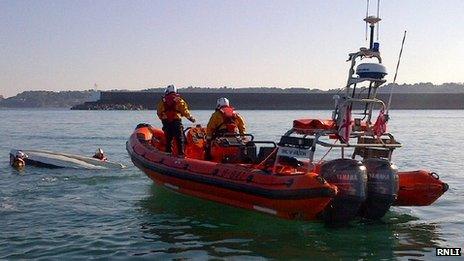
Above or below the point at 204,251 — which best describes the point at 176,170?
above

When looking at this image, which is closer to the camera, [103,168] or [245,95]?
[103,168]

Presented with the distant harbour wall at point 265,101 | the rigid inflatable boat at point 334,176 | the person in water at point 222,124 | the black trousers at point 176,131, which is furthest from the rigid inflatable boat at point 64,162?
the distant harbour wall at point 265,101

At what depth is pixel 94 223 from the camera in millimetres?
8406

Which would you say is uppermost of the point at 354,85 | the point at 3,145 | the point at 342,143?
the point at 354,85

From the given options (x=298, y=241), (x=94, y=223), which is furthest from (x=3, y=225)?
(x=298, y=241)

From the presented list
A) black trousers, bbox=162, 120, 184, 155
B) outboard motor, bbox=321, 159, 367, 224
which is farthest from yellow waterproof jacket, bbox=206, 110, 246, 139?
outboard motor, bbox=321, 159, 367, 224

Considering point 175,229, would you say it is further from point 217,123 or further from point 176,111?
point 176,111

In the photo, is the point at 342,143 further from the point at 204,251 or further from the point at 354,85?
the point at 204,251

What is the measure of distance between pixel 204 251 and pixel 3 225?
3.14 meters

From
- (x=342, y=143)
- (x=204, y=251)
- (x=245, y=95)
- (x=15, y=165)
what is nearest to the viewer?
(x=204, y=251)

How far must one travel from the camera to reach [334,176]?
7512mm

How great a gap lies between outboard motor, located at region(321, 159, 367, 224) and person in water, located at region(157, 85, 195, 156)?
11.7ft

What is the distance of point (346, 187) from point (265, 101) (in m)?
82.9

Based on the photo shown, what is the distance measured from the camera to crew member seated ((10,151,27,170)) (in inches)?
549
